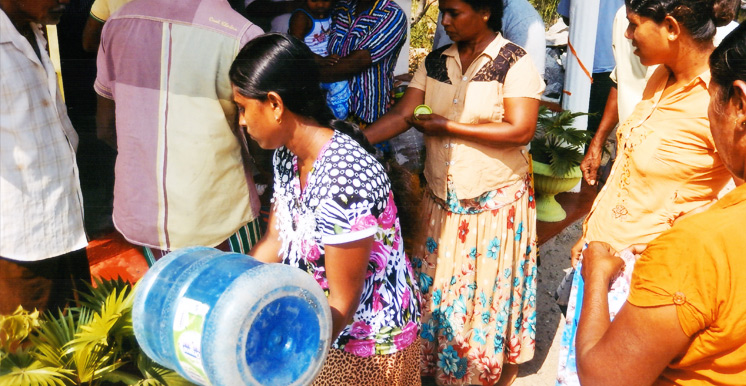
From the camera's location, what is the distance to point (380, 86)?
10.6ft

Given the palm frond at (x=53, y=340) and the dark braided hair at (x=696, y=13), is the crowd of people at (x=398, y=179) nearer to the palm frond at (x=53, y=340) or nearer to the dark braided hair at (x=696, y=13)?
the dark braided hair at (x=696, y=13)

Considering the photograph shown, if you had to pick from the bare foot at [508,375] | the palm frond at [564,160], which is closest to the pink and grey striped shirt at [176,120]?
the bare foot at [508,375]

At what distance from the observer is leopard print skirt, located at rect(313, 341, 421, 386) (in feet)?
6.34

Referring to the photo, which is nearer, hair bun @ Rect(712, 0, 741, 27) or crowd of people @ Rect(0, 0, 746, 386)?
crowd of people @ Rect(0, 0, 746, 386)

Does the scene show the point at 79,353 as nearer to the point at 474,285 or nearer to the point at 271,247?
the point at 271,247

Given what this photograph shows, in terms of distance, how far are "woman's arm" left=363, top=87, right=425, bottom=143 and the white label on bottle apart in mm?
1674

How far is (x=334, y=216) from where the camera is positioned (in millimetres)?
1685

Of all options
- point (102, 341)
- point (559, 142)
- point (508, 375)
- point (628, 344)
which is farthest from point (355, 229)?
point (559, 142)

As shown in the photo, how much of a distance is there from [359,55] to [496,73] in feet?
2.23

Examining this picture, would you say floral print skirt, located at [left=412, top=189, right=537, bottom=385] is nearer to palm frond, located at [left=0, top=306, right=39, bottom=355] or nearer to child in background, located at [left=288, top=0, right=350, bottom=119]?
child in background, located at [left=288, top=0, right=350, bottom=119]

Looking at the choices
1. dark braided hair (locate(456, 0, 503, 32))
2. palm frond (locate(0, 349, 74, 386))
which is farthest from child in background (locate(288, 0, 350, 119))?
palm frond (locate(0, 349, 74, 386))

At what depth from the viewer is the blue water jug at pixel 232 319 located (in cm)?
134

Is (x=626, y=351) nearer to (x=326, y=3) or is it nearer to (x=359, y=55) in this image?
(x=359, y=55)

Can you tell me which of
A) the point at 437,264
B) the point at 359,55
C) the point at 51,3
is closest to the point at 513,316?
the point at 437,264
